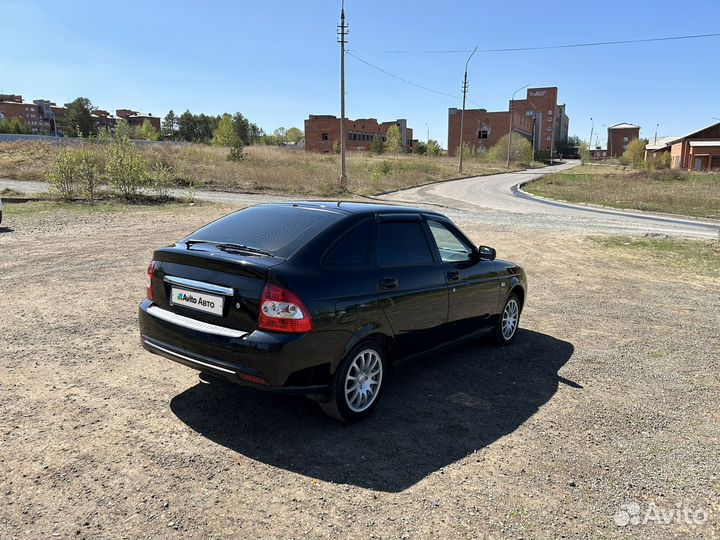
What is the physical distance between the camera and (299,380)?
3477mm

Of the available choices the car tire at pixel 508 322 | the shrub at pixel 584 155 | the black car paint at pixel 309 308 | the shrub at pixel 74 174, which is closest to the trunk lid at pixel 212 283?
the black car paint at pixel 309 308

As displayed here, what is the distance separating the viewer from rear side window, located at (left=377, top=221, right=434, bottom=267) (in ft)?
13.9

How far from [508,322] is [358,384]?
8.68 ft

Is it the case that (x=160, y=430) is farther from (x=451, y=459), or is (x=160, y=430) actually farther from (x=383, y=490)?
(x=451, y=459)

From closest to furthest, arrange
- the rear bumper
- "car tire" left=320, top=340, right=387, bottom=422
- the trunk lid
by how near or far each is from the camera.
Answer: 1. the rear bumper
2. the trunk lid
3. "car tire" left=320, top=340, right=387, bottom=422

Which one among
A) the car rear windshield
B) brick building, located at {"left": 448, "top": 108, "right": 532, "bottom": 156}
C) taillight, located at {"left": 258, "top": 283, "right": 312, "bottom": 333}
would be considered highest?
brick building, located at {"left": 448, "top": 108, "right": 532, "bottom": 156}

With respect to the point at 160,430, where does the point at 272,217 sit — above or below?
above

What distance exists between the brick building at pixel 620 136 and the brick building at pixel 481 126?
68.8 metres

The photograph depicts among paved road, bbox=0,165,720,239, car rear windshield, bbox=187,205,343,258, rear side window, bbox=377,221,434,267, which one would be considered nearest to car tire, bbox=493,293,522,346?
rear side window, bbox=377,221,434,267

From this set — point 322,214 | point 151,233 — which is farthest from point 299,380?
point 151,233

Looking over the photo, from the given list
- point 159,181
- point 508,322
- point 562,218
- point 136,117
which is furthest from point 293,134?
point 508,322

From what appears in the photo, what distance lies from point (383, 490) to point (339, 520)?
388 millimetres

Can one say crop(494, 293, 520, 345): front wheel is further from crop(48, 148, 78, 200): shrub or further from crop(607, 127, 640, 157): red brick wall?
crop(607, 127, 640, 157): red brick wall

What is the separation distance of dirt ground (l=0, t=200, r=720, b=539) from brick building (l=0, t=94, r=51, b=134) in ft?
563
